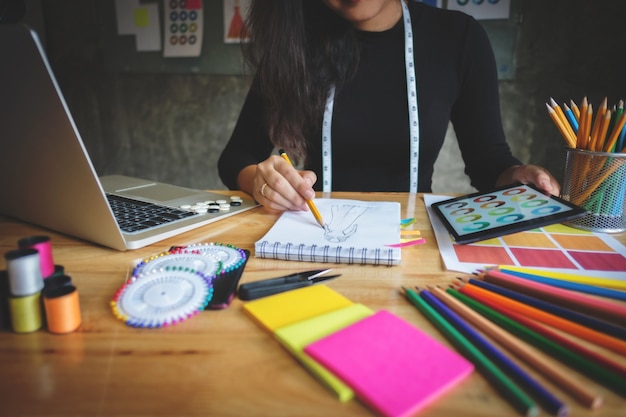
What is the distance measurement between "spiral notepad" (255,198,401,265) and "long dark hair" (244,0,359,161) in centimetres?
44

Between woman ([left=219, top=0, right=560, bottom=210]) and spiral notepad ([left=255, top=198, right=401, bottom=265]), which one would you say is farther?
woman ([left=219, top=0, right=560, bottom=210])

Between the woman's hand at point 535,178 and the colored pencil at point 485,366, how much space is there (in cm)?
43

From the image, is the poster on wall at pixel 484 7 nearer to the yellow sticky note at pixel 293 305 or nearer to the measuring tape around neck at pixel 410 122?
the measuring tape around neck at pixel 410 122

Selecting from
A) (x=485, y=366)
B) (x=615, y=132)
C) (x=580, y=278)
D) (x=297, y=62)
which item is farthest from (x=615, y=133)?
(x=297, y=62)

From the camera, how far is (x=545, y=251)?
0.52 m

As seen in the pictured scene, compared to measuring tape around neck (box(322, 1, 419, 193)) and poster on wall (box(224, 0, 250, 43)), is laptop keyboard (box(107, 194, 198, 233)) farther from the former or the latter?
poster on wall (box(224, 0, 250, 43))

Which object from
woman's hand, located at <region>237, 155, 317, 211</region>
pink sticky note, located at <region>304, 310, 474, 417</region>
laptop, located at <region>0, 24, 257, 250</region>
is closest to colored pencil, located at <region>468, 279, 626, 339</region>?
pink sticky note, located at <region>304, 310, 474, 417</region>

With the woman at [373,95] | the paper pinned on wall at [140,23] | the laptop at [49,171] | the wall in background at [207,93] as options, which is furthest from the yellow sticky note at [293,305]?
the paper pinned on wall at [140,23]

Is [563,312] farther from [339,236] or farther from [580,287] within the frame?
[339,236]

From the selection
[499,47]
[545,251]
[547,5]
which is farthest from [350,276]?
[547,5]

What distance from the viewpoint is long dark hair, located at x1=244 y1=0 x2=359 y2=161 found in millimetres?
1011

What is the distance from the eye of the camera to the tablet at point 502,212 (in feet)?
1.64

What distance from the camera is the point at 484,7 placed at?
188cm

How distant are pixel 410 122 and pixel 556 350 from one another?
0.87m
